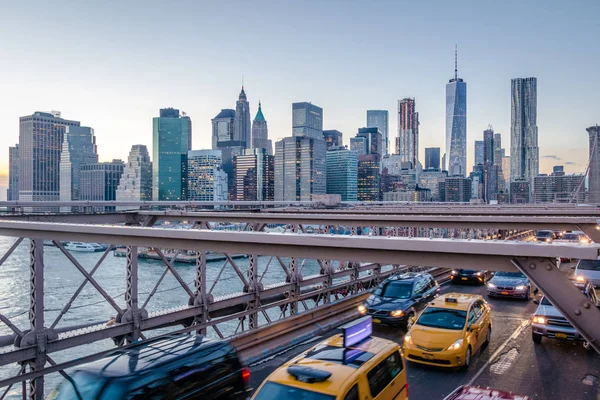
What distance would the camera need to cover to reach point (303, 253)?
7.08 meters

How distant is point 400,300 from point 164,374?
35.1 ft

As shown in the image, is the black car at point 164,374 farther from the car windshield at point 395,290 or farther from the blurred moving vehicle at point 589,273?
the blurred moving vehicle at point 589,273

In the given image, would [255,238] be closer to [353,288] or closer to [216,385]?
[216,385]

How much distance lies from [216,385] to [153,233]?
274 cm

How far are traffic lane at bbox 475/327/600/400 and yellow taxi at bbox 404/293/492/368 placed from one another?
2.24 ft

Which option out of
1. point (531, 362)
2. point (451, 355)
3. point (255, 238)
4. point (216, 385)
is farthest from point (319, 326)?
point (255, 238)

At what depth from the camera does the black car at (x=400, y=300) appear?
1522 cm

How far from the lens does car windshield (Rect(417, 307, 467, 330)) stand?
12059 mm

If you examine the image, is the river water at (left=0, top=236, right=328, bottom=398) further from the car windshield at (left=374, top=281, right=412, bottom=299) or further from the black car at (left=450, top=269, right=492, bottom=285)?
the black car at (left=450, top=269, right=492, bottom=285)

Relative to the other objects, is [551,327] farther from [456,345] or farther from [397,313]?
[397,313]

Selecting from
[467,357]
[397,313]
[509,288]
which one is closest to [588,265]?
[509,288]

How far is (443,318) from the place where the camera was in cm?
1241

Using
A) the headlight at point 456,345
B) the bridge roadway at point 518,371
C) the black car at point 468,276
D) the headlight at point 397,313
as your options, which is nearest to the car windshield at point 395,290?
the headlight at point 397,313

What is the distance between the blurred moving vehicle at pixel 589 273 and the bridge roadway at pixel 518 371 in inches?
248
